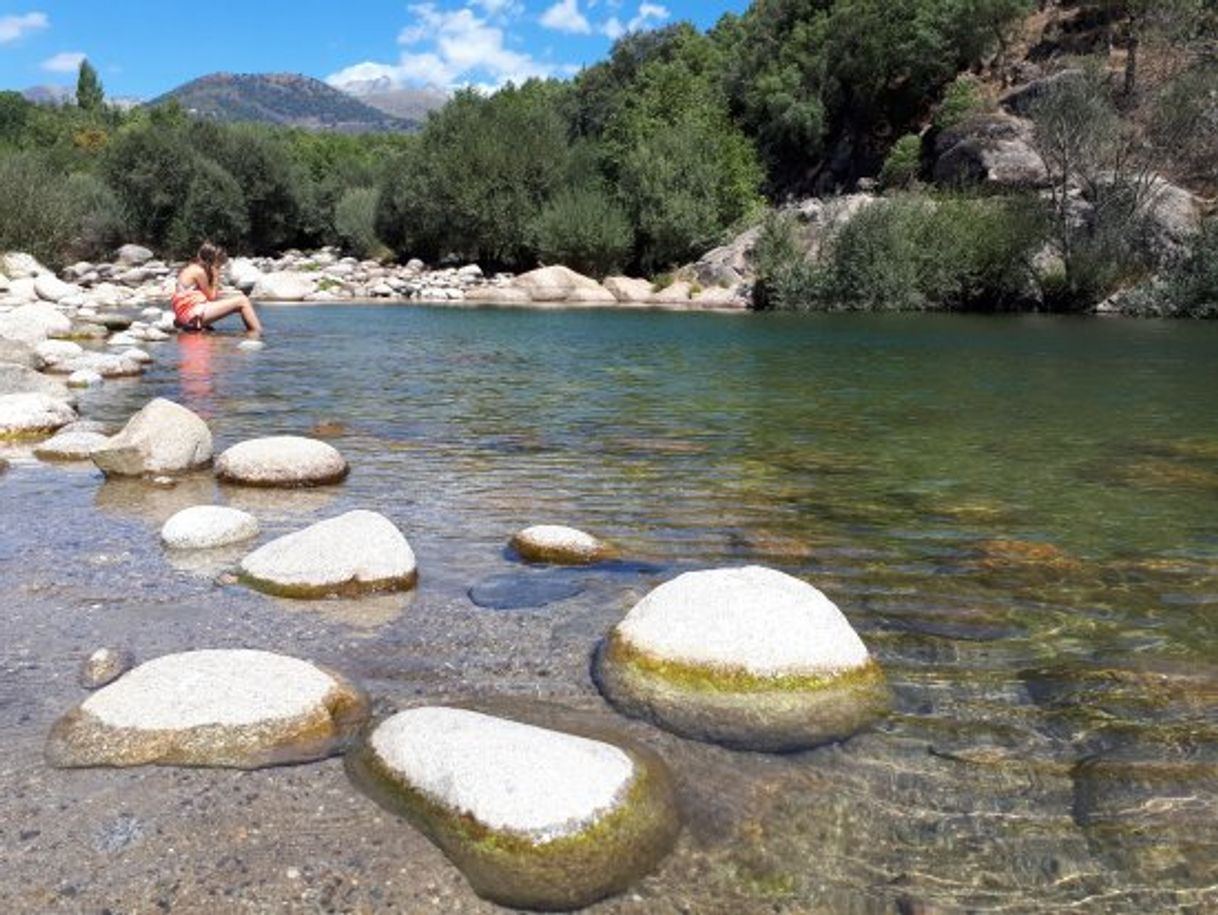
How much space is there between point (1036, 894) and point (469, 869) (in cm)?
172

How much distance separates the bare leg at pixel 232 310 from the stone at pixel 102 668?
18072 millimetres

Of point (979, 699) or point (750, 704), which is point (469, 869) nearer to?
point (750, 704)

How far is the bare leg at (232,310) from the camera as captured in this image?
21.3 metres

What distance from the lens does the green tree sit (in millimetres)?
142000

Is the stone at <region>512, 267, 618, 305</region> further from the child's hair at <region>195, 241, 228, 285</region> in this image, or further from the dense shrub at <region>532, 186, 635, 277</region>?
the child's hair at <region>195, 241, 228, 285</region>

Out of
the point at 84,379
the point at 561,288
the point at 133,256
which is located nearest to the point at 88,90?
the point at 133,256

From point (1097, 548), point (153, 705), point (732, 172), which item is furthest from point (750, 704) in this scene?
point (732, 172)

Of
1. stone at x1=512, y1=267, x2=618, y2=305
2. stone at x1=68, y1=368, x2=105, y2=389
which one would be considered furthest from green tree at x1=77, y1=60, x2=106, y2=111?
stone at x1=68, y1=368, x2=105, y2=389

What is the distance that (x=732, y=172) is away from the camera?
57844 mm

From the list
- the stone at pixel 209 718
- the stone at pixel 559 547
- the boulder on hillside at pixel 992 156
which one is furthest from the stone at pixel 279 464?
the boulder on hillside at pixel 992 156

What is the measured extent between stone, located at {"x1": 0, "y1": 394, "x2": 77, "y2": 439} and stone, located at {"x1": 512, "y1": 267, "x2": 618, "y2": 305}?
36.9 m

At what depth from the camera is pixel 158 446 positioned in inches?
334

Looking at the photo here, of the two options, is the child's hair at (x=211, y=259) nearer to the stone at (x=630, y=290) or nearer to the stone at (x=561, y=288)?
the stone at (x=561, y=288)

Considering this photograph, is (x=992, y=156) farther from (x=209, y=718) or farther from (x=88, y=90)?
(x=88, y=90)
